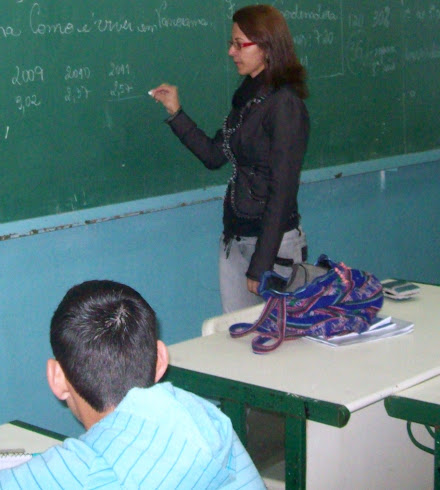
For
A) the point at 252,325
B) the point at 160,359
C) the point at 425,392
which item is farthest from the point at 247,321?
the point at 160,359

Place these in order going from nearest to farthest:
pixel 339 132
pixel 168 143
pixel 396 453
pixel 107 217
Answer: pixel 396 453 → pixel 107 217 → pixel 168 143 → pixel 339 132

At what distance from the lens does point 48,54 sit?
3.00m

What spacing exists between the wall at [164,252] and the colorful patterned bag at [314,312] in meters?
0.95

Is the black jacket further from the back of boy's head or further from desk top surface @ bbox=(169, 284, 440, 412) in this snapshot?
the back of boy's head

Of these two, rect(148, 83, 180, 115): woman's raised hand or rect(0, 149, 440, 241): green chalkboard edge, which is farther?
rect(148, 83, 180, 115): woman's raised hand

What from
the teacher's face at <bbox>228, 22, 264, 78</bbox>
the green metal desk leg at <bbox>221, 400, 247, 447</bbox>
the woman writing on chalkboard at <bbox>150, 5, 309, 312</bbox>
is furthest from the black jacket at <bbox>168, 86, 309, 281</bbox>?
the green metal desk leg at <bbox>221, 400, 247, 447</bbox>

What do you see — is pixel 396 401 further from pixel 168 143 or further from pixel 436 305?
pixel 168 143

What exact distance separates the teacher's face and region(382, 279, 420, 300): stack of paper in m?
0.87

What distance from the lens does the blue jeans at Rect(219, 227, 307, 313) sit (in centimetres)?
310

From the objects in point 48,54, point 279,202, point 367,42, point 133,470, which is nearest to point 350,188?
point 367,42

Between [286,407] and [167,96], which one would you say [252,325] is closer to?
[286,407]

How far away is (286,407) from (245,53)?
1409 millimetres

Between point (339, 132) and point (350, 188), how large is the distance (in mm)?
326

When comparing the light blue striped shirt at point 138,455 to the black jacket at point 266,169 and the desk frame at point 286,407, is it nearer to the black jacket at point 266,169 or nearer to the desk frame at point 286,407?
the desk frame at point 286,407
